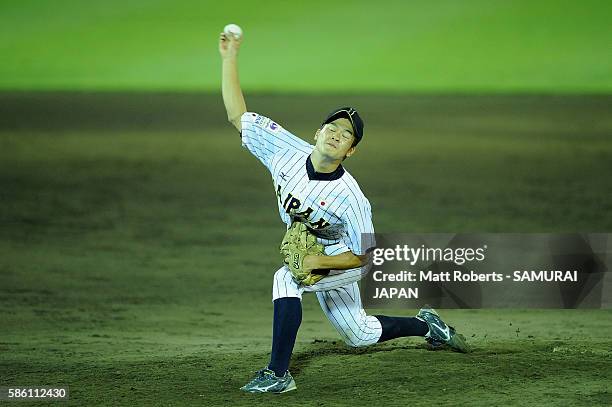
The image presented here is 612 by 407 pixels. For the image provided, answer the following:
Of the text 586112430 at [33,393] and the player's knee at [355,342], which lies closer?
the text 586112430 at [33,393]

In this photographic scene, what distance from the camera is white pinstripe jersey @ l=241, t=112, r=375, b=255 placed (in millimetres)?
5477

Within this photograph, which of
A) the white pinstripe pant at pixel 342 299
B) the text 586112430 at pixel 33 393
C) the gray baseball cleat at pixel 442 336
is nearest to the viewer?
the text 586112430 at pixel 33 393

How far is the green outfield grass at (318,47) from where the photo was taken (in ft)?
78.9

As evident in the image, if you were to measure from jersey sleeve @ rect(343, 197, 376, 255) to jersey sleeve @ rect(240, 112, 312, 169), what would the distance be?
44cm

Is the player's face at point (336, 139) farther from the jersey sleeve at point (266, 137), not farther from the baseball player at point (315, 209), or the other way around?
the jersey sleeve at point (266, 137)

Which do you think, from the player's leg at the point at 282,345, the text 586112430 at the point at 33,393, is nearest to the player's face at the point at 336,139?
the player's leg at the point at 282,345

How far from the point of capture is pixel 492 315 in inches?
332

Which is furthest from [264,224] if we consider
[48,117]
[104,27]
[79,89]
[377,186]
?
[104,27]

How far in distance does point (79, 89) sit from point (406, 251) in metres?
17.0

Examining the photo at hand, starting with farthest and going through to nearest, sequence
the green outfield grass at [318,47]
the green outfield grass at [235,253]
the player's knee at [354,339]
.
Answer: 1. the green outfield grass at [318,47]
2. the player's knee at [354,339]
3. the green outfield grass at [235,253]

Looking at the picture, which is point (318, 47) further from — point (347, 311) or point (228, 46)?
point (347, 311)

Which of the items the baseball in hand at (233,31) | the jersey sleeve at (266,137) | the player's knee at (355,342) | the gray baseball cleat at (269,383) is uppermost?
the baseball in hand at (233,31)

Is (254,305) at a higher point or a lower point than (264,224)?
lower

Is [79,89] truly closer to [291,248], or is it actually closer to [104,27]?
[104,27]
